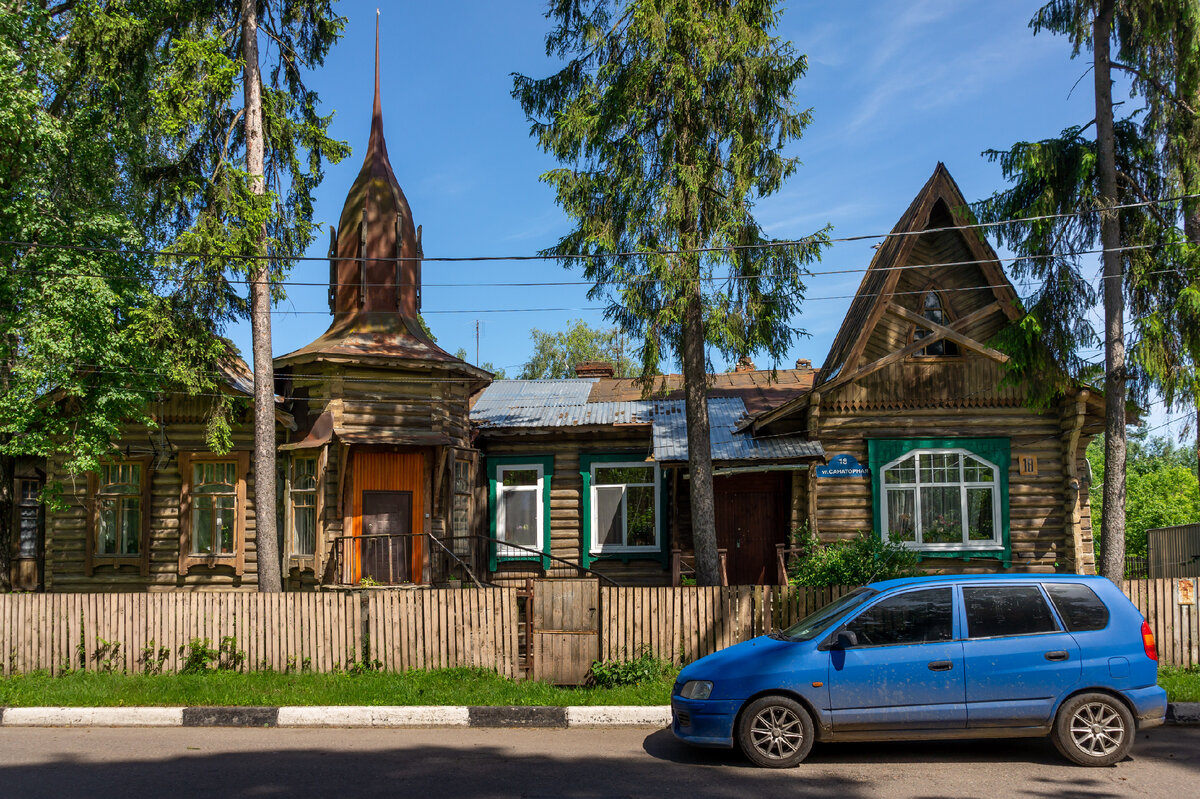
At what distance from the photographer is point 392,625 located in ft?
38.9

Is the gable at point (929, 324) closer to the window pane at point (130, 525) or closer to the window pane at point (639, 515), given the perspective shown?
the window pane at point (639, 515)

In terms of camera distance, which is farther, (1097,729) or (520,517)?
(520,517)

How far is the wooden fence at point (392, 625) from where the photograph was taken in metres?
11.4

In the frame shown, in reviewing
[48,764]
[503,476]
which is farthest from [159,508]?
[48,764]

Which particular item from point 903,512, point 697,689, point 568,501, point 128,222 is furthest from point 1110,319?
point 128,222

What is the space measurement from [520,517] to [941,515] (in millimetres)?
8371

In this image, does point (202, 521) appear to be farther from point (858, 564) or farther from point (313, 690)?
point (858, 564)

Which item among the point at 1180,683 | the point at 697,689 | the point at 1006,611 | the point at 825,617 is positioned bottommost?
the point at 1180,683

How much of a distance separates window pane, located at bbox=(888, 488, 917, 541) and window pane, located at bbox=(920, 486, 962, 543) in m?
0.16

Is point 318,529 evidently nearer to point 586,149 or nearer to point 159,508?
point 159,508

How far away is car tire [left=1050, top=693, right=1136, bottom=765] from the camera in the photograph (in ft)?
24.9

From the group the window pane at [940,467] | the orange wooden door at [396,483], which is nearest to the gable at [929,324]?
the window pane at [940,467]

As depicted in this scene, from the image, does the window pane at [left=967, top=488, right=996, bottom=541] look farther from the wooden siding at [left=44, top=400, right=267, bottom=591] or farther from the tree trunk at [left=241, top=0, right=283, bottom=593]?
the wooden siding at [left=44, top=400, right=267, bottom=591]

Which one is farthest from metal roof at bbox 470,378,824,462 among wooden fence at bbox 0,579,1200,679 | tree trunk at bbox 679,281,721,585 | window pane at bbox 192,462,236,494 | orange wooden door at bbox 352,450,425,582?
window pane at bbox 192,462,236,494
